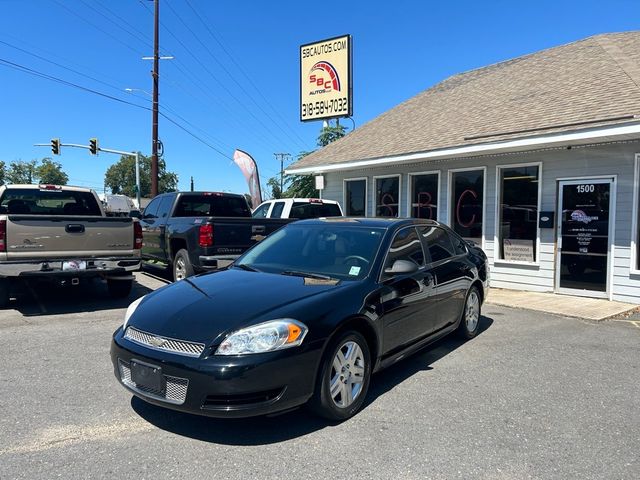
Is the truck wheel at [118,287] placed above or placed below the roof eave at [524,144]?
below

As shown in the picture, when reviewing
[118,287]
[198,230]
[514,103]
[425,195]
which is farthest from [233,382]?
[514,103]

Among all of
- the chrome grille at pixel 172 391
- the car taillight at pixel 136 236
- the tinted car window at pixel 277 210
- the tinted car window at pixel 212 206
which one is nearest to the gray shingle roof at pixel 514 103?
the tinted car window at pixel 277 210

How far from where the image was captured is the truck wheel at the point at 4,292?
7.29 metres

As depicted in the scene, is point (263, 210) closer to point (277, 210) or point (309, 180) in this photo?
point (277, 210)

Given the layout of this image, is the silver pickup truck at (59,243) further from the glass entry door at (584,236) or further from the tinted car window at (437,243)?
the glass entry door at (584,236)

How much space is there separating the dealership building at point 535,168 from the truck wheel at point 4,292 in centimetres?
825

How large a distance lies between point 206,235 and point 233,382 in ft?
17.7

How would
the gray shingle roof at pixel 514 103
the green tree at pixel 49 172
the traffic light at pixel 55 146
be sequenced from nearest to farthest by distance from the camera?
the gray shingle roof at pixel 514 103
the traffic light at pixel 55 146
the green tree at pixel 49 172

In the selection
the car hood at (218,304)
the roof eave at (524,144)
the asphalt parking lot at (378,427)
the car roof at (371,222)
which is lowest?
the asphalt parking lot at (378,427)

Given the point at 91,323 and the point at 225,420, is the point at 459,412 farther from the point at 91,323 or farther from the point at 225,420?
the point at 91,323

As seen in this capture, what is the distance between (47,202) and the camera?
28.6 feet

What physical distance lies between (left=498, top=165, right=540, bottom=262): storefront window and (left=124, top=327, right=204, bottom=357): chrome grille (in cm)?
864

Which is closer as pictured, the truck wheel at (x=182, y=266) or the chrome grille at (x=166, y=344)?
the chrome grille at (x=166, y=344)

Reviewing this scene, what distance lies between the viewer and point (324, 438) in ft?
11.1
